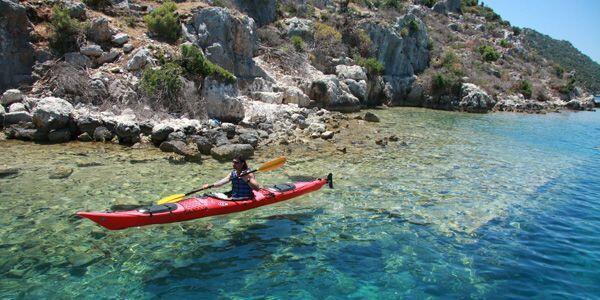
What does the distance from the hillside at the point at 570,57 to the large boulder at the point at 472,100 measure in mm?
69364

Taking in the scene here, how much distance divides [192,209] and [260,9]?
81.2ft

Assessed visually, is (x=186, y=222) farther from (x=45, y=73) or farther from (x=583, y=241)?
(x=45, y=73)

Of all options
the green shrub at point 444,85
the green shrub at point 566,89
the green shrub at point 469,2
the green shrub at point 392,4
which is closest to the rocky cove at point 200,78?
the green shrub at point 444,85

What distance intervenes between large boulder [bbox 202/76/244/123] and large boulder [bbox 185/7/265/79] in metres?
3.40

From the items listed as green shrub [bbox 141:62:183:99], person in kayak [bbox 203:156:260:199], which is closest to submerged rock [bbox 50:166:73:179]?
person in kayak [bbox 203:156:260:199]

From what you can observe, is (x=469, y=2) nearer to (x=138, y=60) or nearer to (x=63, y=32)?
(x=138, y=60)

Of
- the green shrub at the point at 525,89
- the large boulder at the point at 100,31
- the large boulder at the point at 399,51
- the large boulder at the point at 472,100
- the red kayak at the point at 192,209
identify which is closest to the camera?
the red kayak at the point at 192,209

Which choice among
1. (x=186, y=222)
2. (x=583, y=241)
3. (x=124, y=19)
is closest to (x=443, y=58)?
(x=124, y=19)

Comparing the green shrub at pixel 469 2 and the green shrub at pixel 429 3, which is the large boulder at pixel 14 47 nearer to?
the green shrub at pixel 429 3

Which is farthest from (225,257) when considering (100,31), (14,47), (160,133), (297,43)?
(297,43)

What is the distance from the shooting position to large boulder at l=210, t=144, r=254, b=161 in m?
13.8

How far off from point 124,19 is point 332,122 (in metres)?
11.5

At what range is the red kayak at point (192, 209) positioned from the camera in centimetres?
742

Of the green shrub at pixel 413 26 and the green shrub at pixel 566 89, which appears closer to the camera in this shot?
the green shrub at pixel 413 26
